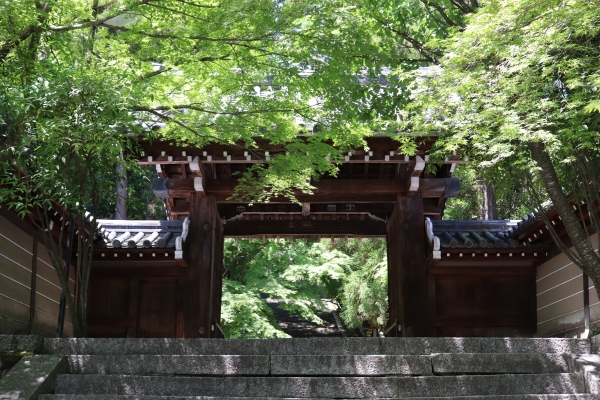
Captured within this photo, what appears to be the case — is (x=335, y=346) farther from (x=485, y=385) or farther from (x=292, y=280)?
(x=292, y=280)

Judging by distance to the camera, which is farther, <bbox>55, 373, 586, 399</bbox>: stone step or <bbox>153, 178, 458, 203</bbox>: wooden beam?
<bbox>153, 178, 458, 203</bbox>: wooden beam

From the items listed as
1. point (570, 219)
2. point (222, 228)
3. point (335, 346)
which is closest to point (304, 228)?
point (222, 228)

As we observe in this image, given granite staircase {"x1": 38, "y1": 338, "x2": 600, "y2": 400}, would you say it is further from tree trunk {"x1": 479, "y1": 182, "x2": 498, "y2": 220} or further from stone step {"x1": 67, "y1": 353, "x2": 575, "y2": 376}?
tree trunk {"x1": 479, "y1": 182, "x2": 498, "y2": 220}

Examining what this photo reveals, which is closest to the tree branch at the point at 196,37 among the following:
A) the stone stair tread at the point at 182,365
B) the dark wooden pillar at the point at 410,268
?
the stone stair tread at the point at 182,365

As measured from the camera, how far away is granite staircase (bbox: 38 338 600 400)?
530cm

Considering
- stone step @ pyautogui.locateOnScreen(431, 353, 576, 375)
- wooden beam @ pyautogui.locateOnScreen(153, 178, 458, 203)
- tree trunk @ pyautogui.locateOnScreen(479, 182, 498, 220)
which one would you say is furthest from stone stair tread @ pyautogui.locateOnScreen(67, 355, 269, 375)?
tree trunk @ pyautogui.locateOnScreen(479, 182, 498, 220)

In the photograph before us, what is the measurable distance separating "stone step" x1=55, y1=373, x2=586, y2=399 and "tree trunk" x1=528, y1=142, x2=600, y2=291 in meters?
1.36

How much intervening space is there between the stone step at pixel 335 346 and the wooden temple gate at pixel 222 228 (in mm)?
3960

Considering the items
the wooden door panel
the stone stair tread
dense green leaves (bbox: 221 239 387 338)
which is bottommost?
the stone stair tread

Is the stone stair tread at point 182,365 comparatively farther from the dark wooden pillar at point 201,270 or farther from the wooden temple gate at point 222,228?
the dark wooden pillar at point 201,270

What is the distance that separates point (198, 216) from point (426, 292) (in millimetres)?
4054

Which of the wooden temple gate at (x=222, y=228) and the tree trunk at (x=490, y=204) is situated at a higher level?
the tree trunk at (x=490, y=204)

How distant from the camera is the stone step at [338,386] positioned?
5289 millimetres

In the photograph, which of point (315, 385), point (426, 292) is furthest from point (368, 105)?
point (315, 385)
